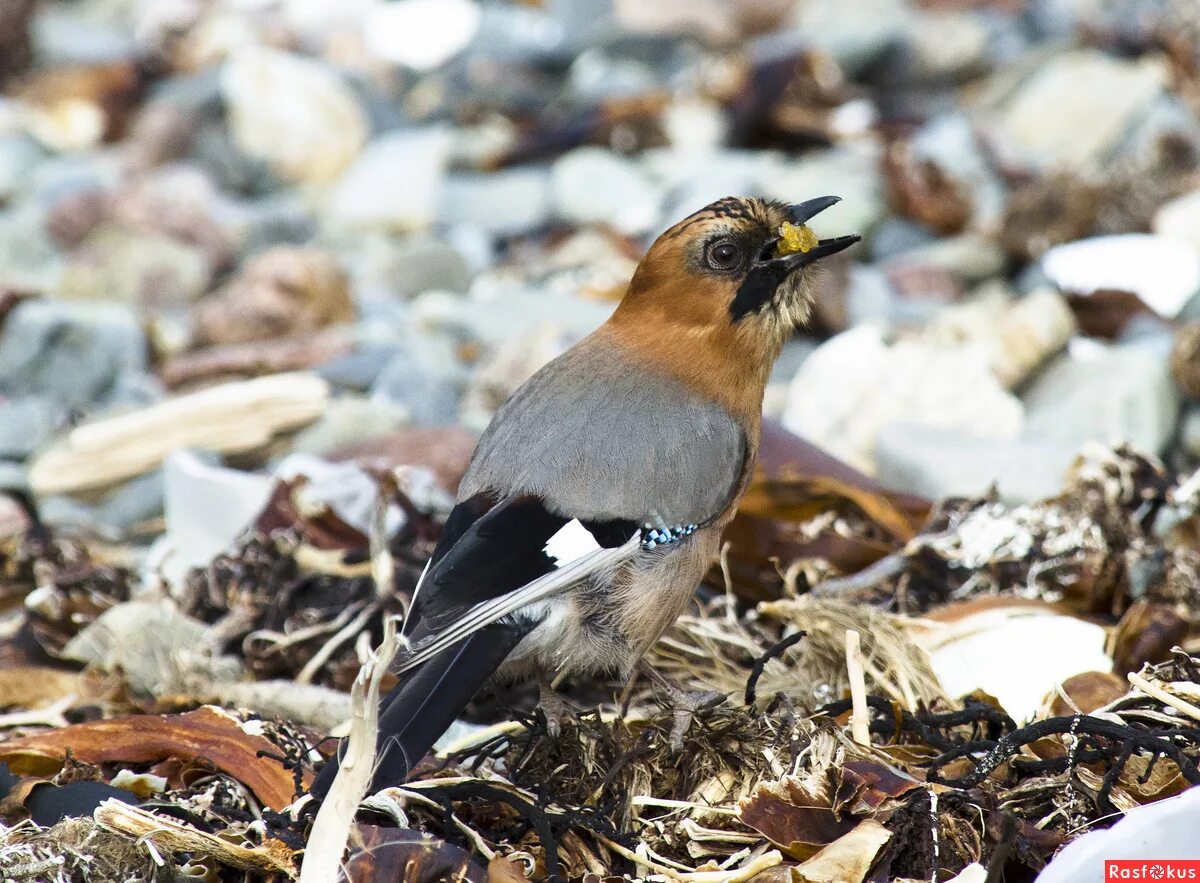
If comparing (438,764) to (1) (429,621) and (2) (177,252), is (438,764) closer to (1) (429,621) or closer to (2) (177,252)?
(1) (429,621)

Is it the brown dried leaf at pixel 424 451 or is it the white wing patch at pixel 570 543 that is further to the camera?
the brown dried leaf at pixel 424 451

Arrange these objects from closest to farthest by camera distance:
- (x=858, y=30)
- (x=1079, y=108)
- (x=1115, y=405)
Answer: (x=1115, y=405), (x=1079, y=108), (x=858, y=30)

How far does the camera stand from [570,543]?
9.87ft

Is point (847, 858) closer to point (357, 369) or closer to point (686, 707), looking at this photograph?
point (686, 707)

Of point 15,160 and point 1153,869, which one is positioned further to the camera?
point 15,160

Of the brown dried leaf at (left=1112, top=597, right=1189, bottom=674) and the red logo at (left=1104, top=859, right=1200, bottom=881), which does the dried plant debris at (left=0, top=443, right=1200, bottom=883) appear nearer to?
the brown dried leaf at (left=1112, top=597, right=1189, bottom=674)

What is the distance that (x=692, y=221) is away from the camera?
3.47 meters

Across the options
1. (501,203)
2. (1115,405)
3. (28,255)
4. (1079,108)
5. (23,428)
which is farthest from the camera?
(501,203)

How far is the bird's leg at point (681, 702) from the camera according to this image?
2.89 meters

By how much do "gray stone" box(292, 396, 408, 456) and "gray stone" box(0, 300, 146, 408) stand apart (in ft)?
3.67

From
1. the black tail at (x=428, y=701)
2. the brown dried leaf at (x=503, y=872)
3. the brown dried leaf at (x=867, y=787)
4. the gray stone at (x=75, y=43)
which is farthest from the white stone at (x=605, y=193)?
the brown dried leaf at (x=503, y=872)

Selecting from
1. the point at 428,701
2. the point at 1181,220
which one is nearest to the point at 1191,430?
the point at 1181,220

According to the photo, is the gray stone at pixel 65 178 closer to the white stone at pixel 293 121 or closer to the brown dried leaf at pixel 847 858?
the white stone at pixel 293 121

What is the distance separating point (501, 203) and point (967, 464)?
3489 mm
